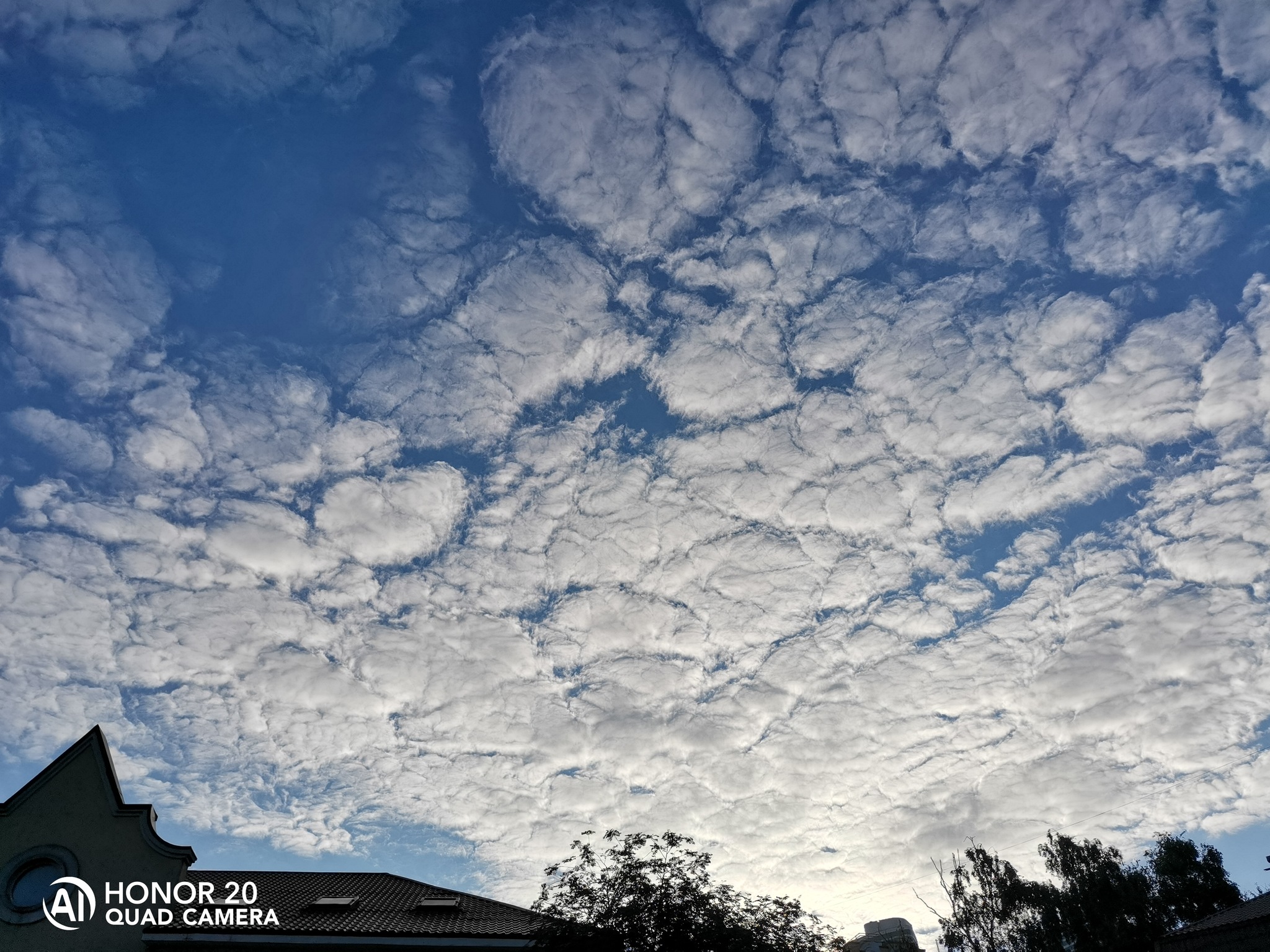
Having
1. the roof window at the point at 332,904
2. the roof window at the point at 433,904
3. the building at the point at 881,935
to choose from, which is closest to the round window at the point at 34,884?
the roof window at the point at 332,904

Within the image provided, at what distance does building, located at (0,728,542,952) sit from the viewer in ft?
74.7

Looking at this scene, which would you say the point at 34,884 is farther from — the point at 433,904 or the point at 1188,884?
the point at 1188,884

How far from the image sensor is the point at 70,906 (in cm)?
2270

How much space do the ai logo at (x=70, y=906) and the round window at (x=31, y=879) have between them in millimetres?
335

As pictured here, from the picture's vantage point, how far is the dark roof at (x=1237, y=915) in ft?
92.7

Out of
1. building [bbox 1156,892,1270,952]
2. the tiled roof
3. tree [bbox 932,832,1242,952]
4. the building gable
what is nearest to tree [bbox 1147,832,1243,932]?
tree [bbox 932,832,1242,952]

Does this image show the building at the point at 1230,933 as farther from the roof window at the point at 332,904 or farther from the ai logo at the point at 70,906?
the ai logo at the point at 70,906

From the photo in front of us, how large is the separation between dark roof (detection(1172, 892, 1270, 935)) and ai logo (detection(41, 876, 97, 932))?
42.2 meters

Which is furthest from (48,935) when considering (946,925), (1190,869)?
(1190,869)

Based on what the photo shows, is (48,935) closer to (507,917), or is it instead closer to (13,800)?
(13,800)

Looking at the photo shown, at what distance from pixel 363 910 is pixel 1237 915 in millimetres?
35820

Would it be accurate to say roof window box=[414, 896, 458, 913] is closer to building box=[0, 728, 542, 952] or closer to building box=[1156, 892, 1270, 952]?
building box=[0, 728, 542, 952]

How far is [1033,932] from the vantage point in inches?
1668

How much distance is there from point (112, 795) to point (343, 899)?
29.3 feet
